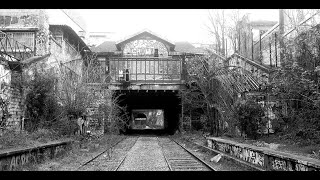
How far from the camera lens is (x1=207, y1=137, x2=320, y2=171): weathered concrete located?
286 inches

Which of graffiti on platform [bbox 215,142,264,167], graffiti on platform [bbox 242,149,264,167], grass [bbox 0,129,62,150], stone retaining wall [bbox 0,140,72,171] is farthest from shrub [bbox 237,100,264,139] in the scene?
grass [bbox 0,129,62,150]

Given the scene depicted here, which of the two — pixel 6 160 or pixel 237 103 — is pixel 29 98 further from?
pixel 237 103

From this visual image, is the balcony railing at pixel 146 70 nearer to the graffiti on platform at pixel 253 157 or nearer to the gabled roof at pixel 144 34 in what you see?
the gabled roof at pixel 144 34

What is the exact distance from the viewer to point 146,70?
28.4m

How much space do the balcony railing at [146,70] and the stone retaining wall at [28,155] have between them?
1332 cm

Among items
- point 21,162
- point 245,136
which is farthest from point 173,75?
point 21,162

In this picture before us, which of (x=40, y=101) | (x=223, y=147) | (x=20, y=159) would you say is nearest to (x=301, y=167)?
(x=223, y=147)

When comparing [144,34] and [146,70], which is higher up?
[144,34]

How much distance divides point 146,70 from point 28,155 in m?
18.8

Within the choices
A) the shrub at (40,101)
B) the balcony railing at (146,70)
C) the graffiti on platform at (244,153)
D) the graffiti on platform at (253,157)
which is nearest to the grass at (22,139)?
the shrub at (40,101)

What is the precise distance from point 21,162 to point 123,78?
1823 cm

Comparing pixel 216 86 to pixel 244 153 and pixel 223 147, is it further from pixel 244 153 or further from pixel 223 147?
pixel 244 153

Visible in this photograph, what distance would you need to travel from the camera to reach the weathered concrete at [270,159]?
23.9ft

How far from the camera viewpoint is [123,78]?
2762 cm
